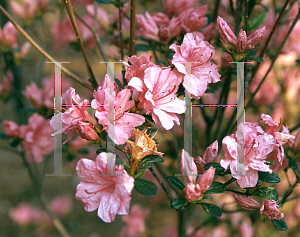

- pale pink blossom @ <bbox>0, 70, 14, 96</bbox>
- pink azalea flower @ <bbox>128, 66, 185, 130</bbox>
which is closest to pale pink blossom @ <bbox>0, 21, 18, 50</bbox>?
pale pink blossom @ <bbox>0, 70, 14, 96</bbox>

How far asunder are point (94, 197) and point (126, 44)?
0.96m

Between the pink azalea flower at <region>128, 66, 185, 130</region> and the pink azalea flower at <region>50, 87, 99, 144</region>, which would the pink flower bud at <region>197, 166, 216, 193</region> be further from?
the pink azalea flower at <region>50, 87, 99, 144</region>

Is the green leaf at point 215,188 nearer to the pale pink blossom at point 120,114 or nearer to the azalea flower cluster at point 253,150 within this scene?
the azalea flower cluster at point 253,150

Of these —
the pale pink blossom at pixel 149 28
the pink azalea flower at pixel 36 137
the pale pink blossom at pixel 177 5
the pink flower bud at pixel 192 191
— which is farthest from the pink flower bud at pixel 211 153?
the pink azalea flower at pixel 36 137

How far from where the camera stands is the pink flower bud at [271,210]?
75cm

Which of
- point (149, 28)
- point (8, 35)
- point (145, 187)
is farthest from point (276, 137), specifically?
point (8, 35)

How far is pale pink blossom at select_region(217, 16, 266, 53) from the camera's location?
823mm

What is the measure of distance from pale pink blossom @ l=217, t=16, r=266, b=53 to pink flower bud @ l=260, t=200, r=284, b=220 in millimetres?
465

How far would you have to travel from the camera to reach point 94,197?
27.8 inches

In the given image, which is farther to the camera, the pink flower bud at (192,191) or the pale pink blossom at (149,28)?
the pale pink blossom at (149,28)

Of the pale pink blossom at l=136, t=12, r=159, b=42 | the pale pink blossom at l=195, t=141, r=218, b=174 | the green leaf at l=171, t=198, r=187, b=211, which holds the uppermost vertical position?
the pale pink blossom at l=136, t=12, r=159, b=42

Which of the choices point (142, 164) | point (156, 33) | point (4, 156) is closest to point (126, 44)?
point (156, 33)

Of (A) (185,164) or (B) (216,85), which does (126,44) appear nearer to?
(B) (216,85)

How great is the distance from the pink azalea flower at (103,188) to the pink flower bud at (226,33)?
502mm
